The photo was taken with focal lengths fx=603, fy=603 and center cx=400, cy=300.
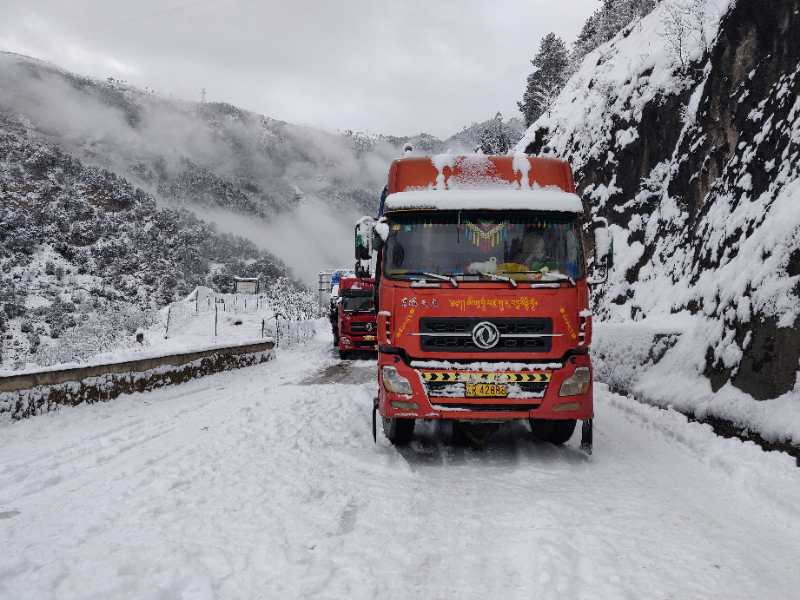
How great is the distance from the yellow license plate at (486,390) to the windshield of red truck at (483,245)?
1140mm

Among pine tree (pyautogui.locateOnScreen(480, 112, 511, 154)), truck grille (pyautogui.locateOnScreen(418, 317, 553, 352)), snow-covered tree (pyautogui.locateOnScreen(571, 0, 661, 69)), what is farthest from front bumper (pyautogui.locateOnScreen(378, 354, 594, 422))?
pine tree (pyautogui.locateOnScreen(480, 112, 511, 154))

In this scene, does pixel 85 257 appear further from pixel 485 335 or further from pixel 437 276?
pixel 485 335

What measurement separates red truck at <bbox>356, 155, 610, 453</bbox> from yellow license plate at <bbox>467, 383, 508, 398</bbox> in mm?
10

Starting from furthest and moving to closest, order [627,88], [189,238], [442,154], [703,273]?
[189,238] → [627,88] → [703,273] → [442,154]

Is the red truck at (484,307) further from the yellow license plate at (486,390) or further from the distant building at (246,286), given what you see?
the distant building at (246,286)

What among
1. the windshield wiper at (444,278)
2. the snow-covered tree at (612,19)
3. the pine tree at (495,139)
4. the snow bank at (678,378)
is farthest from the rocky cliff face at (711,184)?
the pine tree at (495,139)

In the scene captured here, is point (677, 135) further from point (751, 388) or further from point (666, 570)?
point (666, 570)

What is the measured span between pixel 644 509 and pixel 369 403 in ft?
19.7

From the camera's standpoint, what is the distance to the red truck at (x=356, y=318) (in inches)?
826

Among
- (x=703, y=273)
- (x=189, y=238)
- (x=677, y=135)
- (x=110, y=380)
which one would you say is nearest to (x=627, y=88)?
(x=677, y=135)

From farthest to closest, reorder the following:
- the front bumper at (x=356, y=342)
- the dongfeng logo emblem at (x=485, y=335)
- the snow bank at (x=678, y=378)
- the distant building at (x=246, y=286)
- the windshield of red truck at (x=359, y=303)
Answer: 1. the distant building at (x=246, y=286)
2. the windshield of red truck at (x=359, y=303)
3. the front bumper at (x=356, y=342)
4. the dongfeng logo emblem at (x=485, y=335)
5. the snow bank at (x=678, y=378)

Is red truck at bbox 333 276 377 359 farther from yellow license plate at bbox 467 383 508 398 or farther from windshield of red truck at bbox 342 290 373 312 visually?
yellow license plate at bbox 467 383 508 398

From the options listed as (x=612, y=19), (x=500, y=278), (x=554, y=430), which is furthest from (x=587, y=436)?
(x=612, y=19)

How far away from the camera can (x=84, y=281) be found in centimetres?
9212
